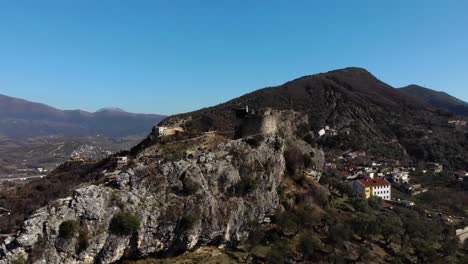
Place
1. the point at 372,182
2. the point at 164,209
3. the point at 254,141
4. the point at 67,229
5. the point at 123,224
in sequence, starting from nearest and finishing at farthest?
the point at 67,229 < the point at 123,224 < the point at 164,209 < the point at 254,141 < the point at 372,182

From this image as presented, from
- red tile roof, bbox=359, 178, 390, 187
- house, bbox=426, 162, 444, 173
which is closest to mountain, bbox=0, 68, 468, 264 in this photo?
red tile roof, bbox=359, 178, 390, 187

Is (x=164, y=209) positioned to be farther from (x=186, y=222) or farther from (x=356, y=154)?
(x=356, y=154)

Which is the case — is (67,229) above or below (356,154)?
above

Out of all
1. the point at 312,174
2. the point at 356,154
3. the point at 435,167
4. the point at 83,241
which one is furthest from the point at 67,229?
the point at 435,167

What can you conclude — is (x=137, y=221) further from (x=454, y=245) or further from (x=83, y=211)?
(x=454, y=245)

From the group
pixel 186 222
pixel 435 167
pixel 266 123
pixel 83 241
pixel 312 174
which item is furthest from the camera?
pixel 435 167

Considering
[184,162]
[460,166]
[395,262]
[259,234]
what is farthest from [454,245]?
[460,166]

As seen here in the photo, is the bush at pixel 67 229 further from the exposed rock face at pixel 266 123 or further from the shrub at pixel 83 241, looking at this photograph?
the exposed rock face at pixel 266 123
